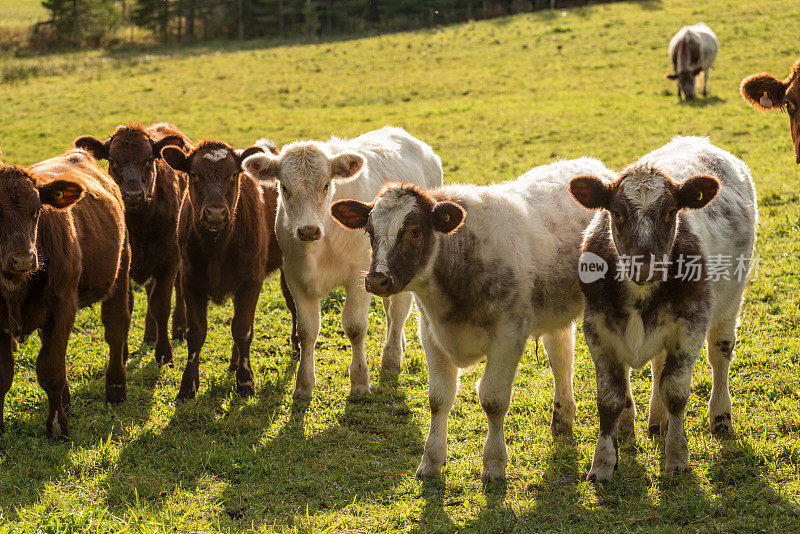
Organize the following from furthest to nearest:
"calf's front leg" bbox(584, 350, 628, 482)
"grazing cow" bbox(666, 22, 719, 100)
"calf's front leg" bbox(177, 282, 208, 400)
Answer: "grazing cow" bbox(666, 22, 719, 100), "calf's front leg" bbox(177, 282, 208, 400), "calf's front leg" bbox(584, 350, 628, 482)

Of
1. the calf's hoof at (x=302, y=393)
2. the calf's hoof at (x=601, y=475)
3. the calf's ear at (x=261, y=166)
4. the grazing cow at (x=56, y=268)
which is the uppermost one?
the calf's ear at (x=261, y=166)

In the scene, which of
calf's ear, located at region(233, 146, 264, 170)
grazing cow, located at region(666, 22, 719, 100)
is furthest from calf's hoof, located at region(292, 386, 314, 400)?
grazing cow, located at region(666, 22, 719, 100)

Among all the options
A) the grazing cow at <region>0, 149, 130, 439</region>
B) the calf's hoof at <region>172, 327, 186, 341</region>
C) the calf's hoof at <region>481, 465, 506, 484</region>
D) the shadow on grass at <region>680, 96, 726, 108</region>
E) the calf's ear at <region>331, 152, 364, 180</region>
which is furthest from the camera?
the shadow on grass at <region>680, 96, 726, 108</region>

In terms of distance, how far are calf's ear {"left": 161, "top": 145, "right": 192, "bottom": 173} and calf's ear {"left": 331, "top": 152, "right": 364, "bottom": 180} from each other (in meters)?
1.36

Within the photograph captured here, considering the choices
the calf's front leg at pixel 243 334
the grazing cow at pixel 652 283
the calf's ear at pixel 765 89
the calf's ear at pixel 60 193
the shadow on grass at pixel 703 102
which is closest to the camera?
the grazing cow at pixel 652 283

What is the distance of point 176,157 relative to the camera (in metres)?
7.52

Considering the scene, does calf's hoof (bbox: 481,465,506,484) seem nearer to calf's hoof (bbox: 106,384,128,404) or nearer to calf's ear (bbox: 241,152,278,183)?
calf's ear (bbox: 241,152,278,183)

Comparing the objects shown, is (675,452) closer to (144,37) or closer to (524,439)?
(524,439)

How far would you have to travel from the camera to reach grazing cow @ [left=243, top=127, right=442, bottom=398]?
286 inches

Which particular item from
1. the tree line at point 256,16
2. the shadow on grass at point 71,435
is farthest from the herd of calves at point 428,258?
the tree line at point 256,16

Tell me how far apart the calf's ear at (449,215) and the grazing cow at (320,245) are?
1.79 m

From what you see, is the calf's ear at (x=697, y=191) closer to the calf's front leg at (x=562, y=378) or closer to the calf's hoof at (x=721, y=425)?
the calf's front leg at (x=562, y=378)

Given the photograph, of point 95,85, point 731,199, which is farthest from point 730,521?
point 95,85

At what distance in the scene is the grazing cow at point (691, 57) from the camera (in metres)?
22.0
